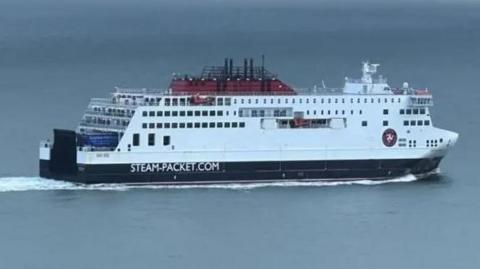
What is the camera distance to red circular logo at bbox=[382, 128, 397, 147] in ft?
288

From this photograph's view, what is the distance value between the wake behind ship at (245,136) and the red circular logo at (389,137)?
0.04 metres

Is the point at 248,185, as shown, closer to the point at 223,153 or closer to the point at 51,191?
the point at 223,153

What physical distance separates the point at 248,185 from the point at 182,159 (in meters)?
2.90

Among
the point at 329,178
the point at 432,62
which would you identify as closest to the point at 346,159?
the point at 329,178

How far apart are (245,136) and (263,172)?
65.7 inches

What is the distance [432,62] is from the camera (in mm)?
156250

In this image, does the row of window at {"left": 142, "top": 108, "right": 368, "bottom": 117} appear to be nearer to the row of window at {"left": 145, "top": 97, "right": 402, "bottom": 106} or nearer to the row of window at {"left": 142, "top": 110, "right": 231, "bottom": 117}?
the row of window at {"left": 142, "top": 110, "right": 231, "bottom": 117}

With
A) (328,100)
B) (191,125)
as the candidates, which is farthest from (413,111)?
(191,125)

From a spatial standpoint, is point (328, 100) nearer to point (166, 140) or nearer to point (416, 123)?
point (416, 123)

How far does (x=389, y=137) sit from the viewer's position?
87750mm

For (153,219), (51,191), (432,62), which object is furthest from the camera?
(432,62)

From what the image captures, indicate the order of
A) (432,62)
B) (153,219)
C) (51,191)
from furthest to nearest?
(432,62) < (51,191) < (153,219)

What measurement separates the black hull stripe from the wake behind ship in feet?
0.13

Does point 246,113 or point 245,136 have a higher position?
point 246,113
